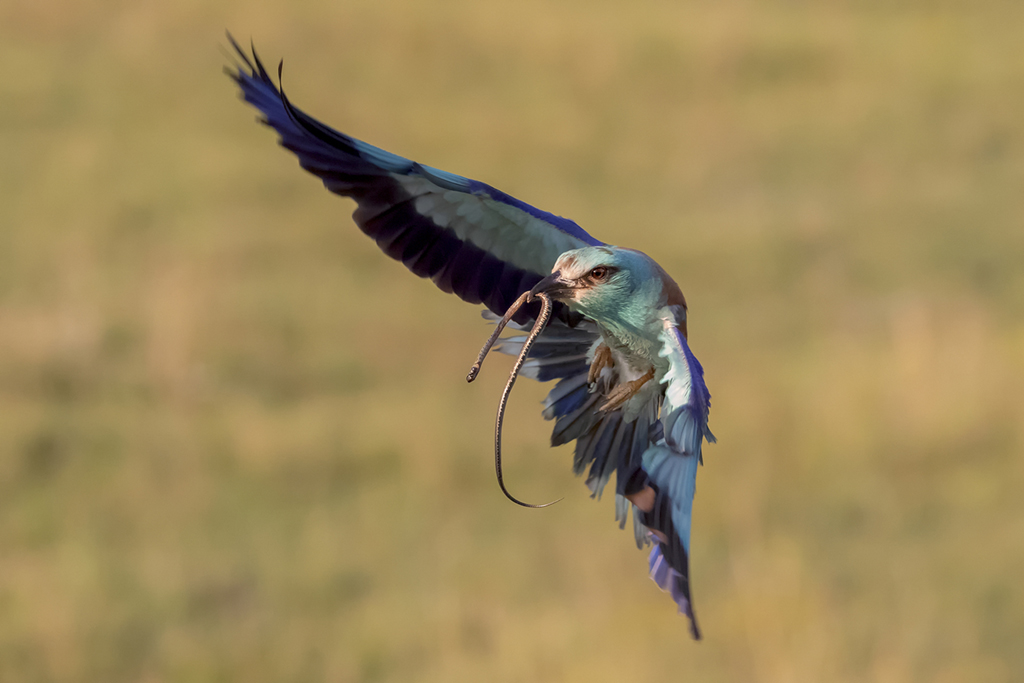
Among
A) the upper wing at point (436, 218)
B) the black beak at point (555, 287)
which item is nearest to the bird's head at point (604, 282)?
the black beak at point (555, 287)

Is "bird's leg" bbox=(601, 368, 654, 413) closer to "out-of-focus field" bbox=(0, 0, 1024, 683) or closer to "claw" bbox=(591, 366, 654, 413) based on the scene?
"claw" bbox=(591, 366, 654, 413)

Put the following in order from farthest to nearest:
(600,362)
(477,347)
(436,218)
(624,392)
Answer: (477,347) < (436,218) < (600,362) < (624,392)

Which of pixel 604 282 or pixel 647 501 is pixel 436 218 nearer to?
pixel 604 282

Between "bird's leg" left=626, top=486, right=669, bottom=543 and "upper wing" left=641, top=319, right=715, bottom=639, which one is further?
"bird's leg" left=626, top=486, right=669, bottom=543

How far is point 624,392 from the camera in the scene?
3.49 meters

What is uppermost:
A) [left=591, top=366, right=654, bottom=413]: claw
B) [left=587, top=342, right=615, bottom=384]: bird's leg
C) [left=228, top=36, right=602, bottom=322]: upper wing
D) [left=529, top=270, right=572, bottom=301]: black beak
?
[left=228, top=36, right=602, bottom=322]: upper wing

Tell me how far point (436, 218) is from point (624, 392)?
744 millimetres

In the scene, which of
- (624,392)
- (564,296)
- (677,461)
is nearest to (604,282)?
(564,296)

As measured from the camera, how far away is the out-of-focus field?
10.7m

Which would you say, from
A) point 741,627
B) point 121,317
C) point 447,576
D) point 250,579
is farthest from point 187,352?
point 741,627

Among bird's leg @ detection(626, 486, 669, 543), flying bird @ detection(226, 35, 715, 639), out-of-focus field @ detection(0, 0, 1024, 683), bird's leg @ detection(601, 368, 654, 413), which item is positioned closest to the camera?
bird's leg @ detection(626, 486, 669, 543)

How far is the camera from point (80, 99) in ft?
73.1

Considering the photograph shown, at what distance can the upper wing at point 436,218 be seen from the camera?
11.9 ft

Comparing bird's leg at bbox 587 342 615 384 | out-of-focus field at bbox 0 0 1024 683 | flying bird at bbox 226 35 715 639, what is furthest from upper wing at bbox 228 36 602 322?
out-of-focus field at bbox 0 0 1024 683
